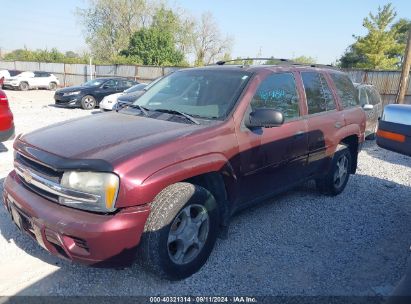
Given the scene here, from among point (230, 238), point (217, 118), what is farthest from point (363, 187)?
point (217, 118)

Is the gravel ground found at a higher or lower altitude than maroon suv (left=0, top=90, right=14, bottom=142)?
lower

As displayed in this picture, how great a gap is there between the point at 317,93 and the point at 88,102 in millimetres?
12153

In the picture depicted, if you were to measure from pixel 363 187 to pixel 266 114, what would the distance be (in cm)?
334

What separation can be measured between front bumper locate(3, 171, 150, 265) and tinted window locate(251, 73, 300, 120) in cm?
165

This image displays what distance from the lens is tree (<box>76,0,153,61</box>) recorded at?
40.3 m

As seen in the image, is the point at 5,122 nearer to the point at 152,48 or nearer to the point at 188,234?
the point at 188,234

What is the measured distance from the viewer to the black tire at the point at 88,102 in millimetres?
14250

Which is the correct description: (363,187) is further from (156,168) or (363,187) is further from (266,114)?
(156,168)

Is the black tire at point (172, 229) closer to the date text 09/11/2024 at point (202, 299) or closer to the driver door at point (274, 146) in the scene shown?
the date text 09/11/2024 at point (202, 299)

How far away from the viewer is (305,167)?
406cm

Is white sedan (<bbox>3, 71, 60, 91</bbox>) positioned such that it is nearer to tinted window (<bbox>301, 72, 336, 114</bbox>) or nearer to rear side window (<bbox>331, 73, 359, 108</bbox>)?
rear side window (<bbox>331, 73, 359, 108</bbox>)

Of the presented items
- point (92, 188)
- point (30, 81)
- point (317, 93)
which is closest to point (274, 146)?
point (317, 93)

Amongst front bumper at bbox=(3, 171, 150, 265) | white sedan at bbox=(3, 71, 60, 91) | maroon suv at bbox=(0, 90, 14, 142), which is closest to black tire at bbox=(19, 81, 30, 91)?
white sedan at bbox=(3, 71, 60, 91)

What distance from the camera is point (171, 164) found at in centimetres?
251
